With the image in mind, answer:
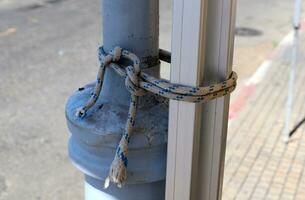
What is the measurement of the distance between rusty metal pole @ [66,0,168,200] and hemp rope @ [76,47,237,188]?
36 mm

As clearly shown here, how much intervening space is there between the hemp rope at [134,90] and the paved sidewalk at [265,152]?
318 centimetres

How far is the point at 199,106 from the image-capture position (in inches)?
52.9

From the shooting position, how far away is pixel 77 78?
7070 millimetres

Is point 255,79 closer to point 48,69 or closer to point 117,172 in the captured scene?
point 48,69

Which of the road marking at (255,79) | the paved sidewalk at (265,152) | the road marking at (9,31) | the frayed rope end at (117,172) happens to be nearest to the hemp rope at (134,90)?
the frayed rope end at (117,172)

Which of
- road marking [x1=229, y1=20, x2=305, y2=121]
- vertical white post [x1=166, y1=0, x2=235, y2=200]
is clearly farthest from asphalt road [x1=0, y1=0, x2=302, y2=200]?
vertical white post [x1=166, y1=0, x2=235, y2=200]

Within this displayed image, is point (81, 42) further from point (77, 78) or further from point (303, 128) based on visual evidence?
point (303, 128)

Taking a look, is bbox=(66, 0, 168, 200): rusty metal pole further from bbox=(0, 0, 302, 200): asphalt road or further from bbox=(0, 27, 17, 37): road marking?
bbox=(0, 27, 17, 37): road marking

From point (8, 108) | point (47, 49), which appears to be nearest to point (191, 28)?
point (8, 108)

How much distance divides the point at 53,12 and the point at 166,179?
942 centimetres

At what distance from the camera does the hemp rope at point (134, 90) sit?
4.29 ft

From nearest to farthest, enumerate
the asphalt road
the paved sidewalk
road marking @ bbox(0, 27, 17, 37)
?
the paved sidewalk → the asphalt road → road marking @ bbox(0, 27, 17, 37)

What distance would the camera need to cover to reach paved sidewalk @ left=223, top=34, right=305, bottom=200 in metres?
4.51

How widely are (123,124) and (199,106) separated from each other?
8.5 inches
